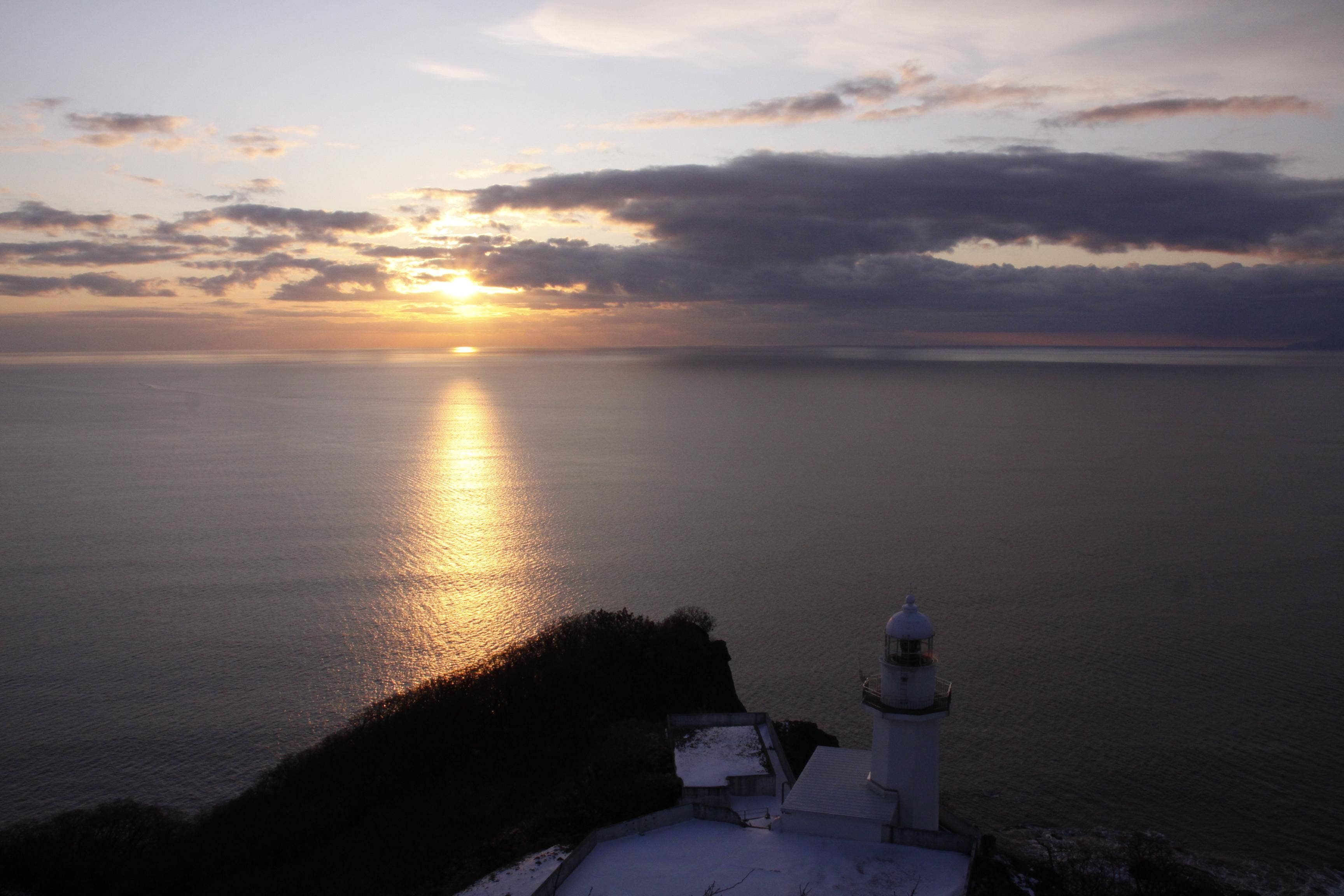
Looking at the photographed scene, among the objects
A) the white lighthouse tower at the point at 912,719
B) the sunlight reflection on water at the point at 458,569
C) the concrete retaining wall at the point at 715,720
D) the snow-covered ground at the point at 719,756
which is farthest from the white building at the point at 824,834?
the sunlight reflection on water at the point at 458,569

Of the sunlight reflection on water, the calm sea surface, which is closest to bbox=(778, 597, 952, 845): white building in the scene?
the calm sea surface

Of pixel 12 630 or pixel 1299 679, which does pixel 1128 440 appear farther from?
pixel 12 630

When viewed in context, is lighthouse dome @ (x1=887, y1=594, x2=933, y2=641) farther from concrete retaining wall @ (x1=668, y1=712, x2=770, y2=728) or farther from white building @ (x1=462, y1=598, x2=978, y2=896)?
concrete retaining wall @ (x1=668, y1=712, x2=770, y2=728)

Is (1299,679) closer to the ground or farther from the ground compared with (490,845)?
closer to the ground

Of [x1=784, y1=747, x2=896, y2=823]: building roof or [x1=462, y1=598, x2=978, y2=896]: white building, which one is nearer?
[x1=462, y1=598, x2=978, y2=896]: white building

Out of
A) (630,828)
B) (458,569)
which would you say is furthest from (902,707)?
(458,569)

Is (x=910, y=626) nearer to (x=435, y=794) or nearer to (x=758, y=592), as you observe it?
(x=435, y=794)

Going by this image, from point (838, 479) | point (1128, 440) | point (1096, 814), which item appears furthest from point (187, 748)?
point (1128, 440)
